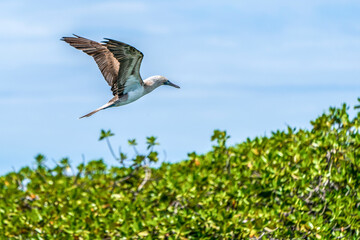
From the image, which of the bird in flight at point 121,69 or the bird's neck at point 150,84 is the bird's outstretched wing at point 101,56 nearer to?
the bird in flight at point 121,69

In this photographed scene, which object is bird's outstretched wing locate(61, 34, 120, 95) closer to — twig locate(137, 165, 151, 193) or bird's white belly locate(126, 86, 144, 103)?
bird's white belly locate(126, 86, 144, 103)

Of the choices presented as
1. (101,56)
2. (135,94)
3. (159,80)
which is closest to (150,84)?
(159,80)

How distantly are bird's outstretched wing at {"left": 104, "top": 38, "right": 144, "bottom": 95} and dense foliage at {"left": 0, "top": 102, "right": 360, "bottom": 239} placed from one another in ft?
5.37

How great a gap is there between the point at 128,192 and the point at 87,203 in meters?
0.83

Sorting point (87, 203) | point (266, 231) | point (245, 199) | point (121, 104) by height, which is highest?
point (121, 104)

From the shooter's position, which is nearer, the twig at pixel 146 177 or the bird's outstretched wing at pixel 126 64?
the bird's outstretched wing at pixel 126 64

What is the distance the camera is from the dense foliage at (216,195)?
7617mm

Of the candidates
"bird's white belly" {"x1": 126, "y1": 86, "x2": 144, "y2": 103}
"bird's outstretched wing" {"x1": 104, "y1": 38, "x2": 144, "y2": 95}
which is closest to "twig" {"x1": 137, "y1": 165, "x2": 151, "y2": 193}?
"bird's outstretched wing" {"x1": 104, "y1": 38, "x2": 144, "y2": 95}

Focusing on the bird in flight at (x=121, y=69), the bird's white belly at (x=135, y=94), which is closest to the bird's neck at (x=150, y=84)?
the bird in flight at (x=121, y=69)

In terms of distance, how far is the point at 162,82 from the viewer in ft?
27.3

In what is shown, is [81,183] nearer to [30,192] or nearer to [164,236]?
[30,192]

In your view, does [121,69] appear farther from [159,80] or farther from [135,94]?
[159,80]

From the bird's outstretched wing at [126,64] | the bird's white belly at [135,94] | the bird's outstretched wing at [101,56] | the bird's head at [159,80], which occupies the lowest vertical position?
the bird's white belly at [135,94]

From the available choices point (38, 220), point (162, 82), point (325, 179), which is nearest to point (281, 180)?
point (325, 179)
